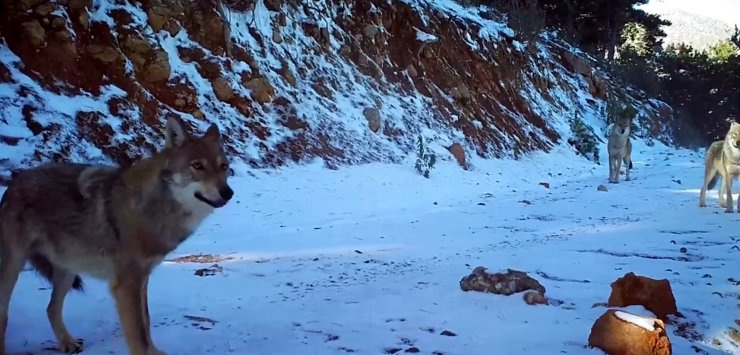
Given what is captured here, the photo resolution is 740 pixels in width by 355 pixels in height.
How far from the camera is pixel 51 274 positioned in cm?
340

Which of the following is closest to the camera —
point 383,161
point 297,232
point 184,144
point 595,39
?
point 184,144

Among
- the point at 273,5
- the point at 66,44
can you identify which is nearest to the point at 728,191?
the point at 273,5

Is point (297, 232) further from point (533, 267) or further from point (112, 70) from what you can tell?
point (112, 70)

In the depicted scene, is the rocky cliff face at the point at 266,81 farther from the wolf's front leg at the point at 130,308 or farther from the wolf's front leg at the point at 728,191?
the wolf's front leg at the point at 728,191

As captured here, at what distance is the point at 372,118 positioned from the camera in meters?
14.7

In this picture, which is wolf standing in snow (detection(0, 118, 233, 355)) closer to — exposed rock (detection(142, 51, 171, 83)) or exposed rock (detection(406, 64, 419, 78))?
exposed rock (detection(142, 51, 171, 83))

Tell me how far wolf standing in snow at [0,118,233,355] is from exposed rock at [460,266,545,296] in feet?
7.70

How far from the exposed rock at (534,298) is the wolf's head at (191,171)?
7.89 feet

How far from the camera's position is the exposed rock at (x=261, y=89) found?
1263 cm

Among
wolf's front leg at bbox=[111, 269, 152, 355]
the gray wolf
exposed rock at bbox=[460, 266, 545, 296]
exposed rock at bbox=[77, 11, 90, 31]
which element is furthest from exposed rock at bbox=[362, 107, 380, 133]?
wolf's front leg at bbox=[111, 269, 152, 355]

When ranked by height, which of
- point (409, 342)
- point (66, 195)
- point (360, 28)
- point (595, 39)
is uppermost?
point (595, 39)

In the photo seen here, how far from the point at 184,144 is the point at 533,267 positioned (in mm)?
3761

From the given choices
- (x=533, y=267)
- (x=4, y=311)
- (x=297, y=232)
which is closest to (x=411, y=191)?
(x=297, y=232)

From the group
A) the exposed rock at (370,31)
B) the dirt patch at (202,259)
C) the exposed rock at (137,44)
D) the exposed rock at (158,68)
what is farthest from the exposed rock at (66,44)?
the exposed rock at (370,31)
